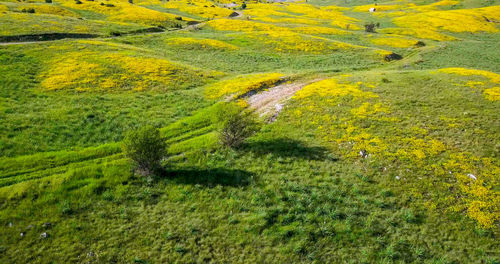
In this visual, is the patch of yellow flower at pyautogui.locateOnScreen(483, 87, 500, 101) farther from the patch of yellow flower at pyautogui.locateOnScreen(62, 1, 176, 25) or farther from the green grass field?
the patch of yellow flower at pyautogui.locateOnScreen(62, 1, 176, 25)

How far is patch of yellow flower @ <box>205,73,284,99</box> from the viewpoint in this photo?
35656 mm

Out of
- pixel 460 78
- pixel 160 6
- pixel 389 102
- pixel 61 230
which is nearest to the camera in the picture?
pixel 61 230

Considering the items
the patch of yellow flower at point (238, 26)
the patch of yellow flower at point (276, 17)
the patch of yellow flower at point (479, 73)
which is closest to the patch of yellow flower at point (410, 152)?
the patch of yellow flower at point (479, 73)

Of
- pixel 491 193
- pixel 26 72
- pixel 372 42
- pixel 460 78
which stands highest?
pixel 372 42

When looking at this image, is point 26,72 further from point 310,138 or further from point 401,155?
point 401,155

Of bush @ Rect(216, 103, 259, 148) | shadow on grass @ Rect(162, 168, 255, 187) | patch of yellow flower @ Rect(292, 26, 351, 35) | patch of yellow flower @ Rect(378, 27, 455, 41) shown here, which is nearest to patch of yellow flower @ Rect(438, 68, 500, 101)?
bush @ Rect(216, 103, 259, 148)

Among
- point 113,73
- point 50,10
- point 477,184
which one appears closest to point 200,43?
point 113,73

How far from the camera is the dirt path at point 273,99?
29500 millimetres

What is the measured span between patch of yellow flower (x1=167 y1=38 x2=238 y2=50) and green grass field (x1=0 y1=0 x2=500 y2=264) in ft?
62.8

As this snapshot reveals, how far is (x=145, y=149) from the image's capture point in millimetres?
18047

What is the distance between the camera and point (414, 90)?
33094mm

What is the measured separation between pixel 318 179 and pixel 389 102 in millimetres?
17126

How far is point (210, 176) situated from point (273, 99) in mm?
16906

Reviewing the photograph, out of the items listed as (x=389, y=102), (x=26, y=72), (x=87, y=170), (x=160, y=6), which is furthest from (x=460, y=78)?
(x=160, y=6)
